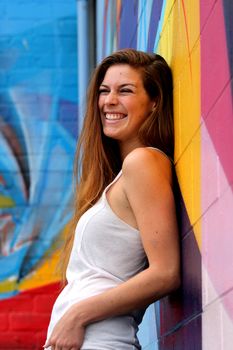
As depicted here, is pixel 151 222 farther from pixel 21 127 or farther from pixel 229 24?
pixel 21 127

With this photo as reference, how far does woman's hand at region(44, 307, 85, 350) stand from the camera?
7.79ft

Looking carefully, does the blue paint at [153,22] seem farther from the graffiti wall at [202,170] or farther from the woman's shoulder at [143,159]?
the woman's shoulder at [143,159]

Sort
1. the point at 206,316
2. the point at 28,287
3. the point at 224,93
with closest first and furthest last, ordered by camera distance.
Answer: the point at 224,93
the point at 206,316
the point at 28,287

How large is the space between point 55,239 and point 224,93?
11.8 ft

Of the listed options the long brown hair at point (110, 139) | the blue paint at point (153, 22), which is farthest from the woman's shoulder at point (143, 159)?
the blue paint at point (153, 22)

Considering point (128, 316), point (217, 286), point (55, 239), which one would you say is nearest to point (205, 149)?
point (217, 286)

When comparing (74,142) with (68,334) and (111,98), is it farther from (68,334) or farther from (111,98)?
(68,334)

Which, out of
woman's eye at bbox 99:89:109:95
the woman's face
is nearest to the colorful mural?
the woman's face

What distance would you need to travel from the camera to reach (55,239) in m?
5.53

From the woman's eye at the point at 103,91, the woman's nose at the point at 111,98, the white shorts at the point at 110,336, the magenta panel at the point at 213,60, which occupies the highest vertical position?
the magenta panel at the point at 213,60

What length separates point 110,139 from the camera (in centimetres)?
285

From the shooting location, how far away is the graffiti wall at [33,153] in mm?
5477

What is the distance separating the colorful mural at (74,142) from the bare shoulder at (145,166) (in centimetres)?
6

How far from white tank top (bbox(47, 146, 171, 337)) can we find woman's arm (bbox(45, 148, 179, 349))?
2.8 inches
